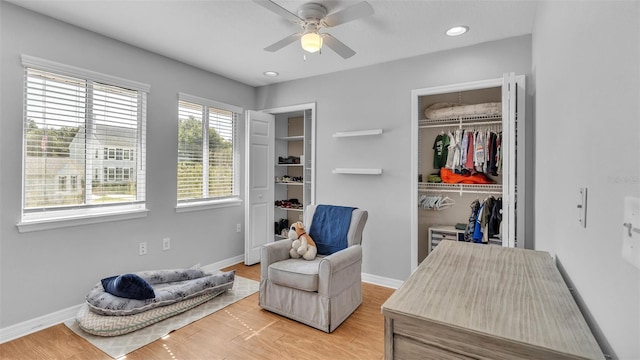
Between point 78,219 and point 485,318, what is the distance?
124 inches

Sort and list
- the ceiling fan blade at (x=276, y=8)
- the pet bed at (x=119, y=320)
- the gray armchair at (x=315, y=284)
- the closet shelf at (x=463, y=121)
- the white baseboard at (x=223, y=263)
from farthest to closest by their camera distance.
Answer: the white baseboard at (x=223, y=263)
the closet shelf at (x=463, y=121)
the gray armchair at (x=315, y=284)
the pet bed at (x=119, y=320)
the ceiling fan blade at (x=276, y=8)

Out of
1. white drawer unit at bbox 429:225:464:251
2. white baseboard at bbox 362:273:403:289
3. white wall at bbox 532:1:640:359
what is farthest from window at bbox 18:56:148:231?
white wall at bbox 532:1:640:359

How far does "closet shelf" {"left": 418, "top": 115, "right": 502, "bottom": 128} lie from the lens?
3.13 m

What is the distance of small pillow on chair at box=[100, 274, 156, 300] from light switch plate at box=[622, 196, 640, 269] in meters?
2.92

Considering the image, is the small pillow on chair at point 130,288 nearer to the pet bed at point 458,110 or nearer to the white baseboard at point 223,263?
the white baseboard at point 223,263

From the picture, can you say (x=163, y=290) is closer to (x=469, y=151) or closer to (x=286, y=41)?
(x=286, y=41)

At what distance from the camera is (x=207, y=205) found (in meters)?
3.81

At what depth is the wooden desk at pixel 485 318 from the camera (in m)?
0.65

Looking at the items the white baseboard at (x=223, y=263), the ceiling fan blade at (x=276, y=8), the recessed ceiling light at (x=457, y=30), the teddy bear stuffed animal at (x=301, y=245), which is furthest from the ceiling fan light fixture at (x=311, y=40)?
the white baseboard at (x=223, y=263)

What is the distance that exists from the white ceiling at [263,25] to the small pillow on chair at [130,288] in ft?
6.98

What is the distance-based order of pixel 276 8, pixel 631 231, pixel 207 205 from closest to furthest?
pixel 631 231 < pixel 276 8 < pixel 207 205

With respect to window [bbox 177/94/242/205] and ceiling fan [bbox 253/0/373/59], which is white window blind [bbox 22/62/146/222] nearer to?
window [bbox 177/94/242/205]

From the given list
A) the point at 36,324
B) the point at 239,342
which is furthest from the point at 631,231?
the point at 36,324

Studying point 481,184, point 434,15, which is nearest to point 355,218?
point 481,184
